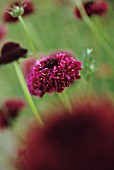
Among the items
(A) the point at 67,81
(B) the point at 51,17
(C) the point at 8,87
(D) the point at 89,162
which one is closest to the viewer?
(D) the point at 89,162

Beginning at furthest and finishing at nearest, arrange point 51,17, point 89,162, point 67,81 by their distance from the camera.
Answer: point 51,17 → point 67,81 → point 89,162

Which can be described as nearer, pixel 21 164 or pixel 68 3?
pixel 21 164

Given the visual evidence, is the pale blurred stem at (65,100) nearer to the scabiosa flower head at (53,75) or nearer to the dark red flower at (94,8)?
the scabiosa flower head at (53,75)

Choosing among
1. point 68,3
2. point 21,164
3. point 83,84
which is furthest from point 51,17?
point 21,164

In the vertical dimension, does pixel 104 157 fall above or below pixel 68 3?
below

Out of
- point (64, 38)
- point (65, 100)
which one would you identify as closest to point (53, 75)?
point (65, 100)

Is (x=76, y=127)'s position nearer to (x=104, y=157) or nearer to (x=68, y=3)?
(x=104, y=157)
